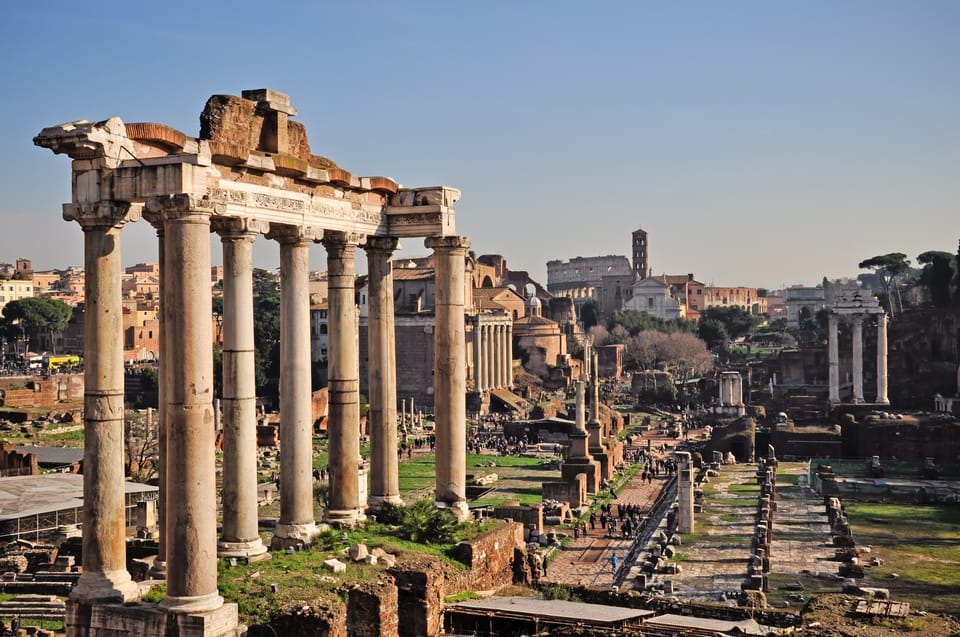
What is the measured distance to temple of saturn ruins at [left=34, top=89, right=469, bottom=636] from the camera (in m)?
11.5

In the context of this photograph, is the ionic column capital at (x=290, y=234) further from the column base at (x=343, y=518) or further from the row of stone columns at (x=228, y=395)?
the column base at (x=343, y=518)

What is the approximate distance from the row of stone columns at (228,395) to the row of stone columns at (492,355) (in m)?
58.6

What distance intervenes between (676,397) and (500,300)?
20668 mm

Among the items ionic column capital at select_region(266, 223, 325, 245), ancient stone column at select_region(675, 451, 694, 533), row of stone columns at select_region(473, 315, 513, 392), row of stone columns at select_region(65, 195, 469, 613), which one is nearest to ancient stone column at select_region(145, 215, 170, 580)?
row of stone columns at select_region(65, 195, 469, 613)

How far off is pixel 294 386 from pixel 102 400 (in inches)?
125

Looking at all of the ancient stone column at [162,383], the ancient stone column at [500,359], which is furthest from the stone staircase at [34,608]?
the ancient stone column at [500,359]

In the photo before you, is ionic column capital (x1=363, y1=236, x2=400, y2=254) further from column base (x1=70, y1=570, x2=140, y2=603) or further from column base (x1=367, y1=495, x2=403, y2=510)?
column base (x1=70, y1=570, x2=140, y2=603)

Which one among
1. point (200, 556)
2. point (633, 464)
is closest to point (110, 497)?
point (200, 556)

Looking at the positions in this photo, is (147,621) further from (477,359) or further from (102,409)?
(477,359)

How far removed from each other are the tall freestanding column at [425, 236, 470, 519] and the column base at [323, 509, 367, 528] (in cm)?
132

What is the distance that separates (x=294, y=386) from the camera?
14773 mm

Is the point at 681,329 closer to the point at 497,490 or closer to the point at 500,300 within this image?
the point at 500,300

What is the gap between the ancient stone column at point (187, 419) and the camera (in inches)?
452

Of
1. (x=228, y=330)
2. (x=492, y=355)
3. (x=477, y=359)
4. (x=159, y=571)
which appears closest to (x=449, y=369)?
(x=228, y=330)
